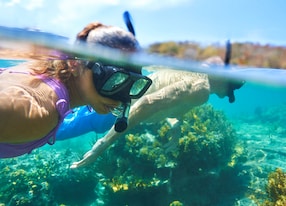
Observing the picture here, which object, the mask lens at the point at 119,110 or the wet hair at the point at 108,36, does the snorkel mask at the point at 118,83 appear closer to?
the mask lens at the point at 119,110

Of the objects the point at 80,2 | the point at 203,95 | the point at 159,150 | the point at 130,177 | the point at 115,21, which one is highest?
the point at 80,2

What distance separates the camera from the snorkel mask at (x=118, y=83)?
369 cm

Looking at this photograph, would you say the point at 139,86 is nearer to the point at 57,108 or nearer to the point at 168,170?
the point at 57,108

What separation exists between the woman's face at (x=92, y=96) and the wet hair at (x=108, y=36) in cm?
102

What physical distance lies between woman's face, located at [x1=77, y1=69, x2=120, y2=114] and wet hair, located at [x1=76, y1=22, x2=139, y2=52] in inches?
40.1

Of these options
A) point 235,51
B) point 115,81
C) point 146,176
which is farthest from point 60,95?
point 146,176

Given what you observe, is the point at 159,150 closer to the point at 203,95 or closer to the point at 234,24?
the point at 203,95

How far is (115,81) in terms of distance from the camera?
3855 millimetres

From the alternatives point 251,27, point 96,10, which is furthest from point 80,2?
point 251,27

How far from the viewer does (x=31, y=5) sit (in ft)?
18.8

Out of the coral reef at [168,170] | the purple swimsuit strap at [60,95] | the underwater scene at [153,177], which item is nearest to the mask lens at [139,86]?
the purple swimsuit strap at [60,95]

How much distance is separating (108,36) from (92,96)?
62.8 inches

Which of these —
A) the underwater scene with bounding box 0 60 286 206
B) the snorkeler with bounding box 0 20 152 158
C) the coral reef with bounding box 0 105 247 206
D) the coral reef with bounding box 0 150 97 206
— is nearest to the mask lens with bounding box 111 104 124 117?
the snorkeler with bounding box 0 20 152 158

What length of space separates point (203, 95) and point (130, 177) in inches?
122
